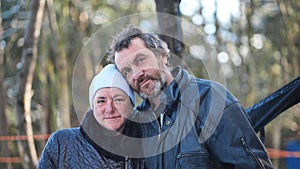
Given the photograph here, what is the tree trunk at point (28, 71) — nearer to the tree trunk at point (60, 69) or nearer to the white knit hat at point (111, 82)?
the white knit hat at point (111, 82)

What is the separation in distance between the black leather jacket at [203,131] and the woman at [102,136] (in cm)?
30

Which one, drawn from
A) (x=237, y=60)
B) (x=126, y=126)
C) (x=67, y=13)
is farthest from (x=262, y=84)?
(x=126, y=126)

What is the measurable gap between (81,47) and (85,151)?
15.8 metres

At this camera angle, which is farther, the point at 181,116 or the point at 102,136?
the point at 102,136

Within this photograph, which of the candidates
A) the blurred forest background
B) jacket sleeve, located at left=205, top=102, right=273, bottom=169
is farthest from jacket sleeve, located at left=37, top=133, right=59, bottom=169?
the blurred forest background

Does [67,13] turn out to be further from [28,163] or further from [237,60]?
[28,163]

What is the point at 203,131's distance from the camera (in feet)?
9.38

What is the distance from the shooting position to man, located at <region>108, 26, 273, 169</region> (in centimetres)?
282

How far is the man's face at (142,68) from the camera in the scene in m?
3.12

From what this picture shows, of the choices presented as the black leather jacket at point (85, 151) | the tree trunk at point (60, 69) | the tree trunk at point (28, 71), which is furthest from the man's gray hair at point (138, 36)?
the tree trunk at point (60, 69)

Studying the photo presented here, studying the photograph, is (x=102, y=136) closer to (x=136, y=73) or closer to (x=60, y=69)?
(x=136, y=73)

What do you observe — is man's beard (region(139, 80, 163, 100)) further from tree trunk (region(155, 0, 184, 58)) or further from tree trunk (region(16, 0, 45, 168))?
tree trunk (region(16, 0, 45, 168))

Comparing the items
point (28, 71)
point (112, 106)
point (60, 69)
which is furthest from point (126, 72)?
point (60, 69)

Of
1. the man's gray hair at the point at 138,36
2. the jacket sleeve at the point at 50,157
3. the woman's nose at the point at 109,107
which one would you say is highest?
the man's gray hair at the point at 138,36
